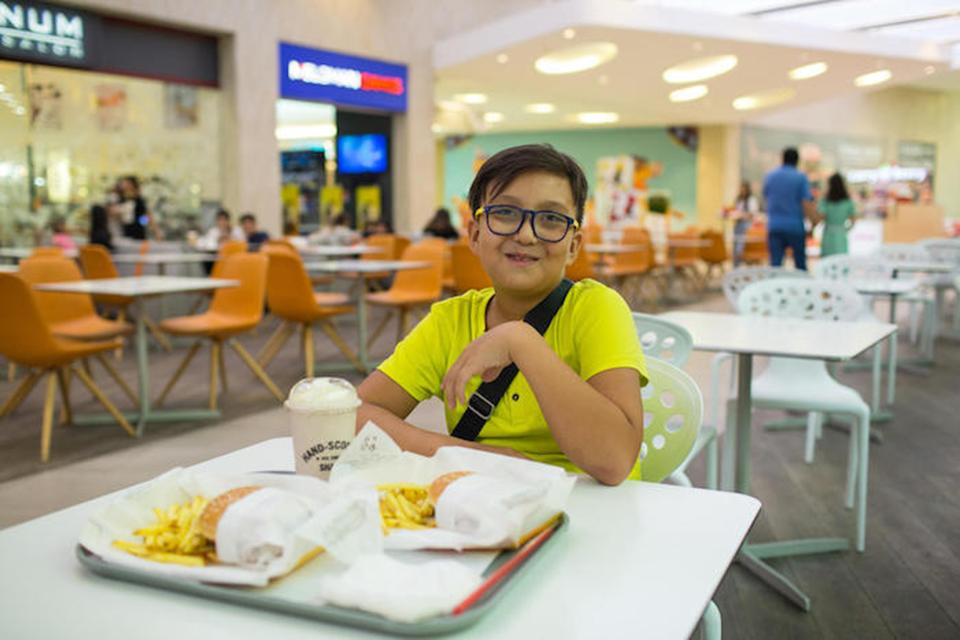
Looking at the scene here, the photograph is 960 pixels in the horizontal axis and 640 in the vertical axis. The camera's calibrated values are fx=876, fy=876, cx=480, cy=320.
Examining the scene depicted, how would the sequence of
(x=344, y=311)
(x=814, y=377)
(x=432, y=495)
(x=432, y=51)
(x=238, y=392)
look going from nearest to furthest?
(x=432, y=495) < (x=814, y=377) < (x=238, y=392) < (x=344, y=311) < (x=432, y=51)

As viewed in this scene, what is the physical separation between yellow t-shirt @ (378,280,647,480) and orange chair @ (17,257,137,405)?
3817 mm

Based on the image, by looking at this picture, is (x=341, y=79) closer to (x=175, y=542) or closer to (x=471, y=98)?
(x=471, y=98)

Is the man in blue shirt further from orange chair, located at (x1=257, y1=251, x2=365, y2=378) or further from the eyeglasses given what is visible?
the eyeglasses

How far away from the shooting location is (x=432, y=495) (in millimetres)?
978

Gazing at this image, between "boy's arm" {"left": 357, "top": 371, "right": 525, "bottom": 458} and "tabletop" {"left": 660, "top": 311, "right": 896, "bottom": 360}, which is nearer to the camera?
"boy's arm" {"left": 357, "top": 371, "right": 525, "bottom": 458}

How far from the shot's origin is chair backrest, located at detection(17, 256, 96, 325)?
16.6 feet

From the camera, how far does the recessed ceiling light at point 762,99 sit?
641 inches

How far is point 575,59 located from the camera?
13.4m

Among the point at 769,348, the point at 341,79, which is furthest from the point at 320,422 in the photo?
the point at 341,79

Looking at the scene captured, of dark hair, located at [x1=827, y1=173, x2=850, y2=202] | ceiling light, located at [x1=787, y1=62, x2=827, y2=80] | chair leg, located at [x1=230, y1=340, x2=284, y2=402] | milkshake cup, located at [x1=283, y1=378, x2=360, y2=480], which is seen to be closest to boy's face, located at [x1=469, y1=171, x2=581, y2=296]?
milkshake cup, located at [x1=283, y1=378, x2=360, y2=480]

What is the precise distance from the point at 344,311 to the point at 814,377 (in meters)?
3.49

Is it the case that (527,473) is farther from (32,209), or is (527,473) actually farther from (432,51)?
(432,51)

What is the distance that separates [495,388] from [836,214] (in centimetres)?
741

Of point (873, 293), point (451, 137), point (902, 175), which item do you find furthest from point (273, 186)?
point (902, 175)
